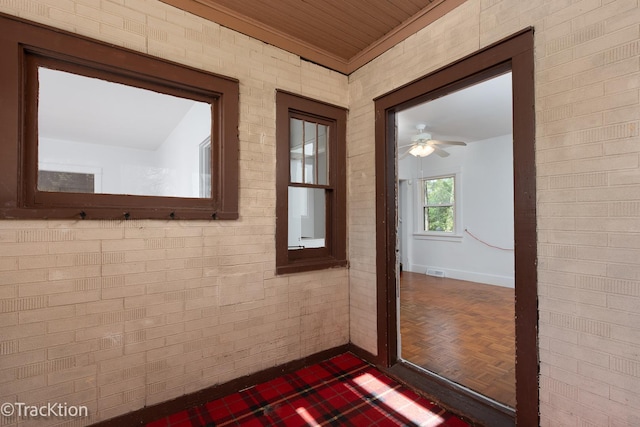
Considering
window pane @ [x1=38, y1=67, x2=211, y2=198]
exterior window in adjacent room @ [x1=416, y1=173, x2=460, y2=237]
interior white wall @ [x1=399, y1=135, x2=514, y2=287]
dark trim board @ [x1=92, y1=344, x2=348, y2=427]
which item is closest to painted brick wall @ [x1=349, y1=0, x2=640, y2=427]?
dark trim board @ [x1=92, y1=344, x2=348, y2=427]

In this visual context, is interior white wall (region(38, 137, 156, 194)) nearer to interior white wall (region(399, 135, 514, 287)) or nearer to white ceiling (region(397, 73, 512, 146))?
white ceiling (region(397, 73, 512, 146))

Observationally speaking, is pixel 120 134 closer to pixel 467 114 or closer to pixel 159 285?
pixel 159 285

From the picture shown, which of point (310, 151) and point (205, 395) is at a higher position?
point (310, 151)

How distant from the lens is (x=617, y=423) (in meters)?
1.47

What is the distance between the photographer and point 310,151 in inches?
119

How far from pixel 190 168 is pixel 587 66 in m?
2.59

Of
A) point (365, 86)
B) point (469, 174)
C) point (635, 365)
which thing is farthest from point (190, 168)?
point (469, 174)

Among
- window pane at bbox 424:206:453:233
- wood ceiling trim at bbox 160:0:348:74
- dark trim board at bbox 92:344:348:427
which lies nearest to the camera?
dark trim board at bbox 92:344:348:427

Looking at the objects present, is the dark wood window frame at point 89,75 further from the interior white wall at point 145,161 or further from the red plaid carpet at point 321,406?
the red plaid carpet at point 321,406

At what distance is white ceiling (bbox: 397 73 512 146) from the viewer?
153 inches

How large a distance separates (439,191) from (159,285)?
6515 mm

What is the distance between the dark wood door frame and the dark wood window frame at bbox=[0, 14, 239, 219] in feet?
4.40

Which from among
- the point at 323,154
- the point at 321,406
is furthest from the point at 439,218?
the point at 321,406

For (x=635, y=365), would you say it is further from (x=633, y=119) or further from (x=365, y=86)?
(x=365, y=86)
